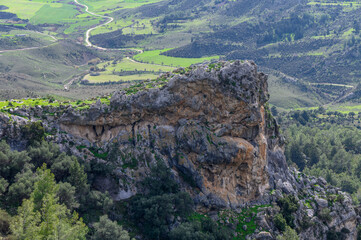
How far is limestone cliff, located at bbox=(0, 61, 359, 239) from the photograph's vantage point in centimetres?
5256

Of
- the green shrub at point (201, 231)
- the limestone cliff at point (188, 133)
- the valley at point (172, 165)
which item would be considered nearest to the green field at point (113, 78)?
the valley at point (172, 165)

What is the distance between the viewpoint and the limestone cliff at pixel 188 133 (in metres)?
52.6

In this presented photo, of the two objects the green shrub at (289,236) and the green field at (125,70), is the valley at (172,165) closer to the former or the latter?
the green shrub at (289,236)

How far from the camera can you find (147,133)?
53.9 meters

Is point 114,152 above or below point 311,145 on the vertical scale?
above

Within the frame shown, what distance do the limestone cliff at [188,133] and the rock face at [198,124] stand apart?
155mm

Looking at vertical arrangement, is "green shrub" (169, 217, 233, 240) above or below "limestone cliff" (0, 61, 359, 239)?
below

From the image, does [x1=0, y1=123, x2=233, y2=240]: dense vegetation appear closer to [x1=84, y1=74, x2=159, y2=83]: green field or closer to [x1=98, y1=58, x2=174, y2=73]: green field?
[x1=84, y1=74, x2=159, y2=83]: green field

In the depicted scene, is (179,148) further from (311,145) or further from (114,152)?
(311,145)

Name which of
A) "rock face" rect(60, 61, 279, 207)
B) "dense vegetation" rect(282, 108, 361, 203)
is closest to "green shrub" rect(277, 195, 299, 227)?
"rock face" rect(60, 61, 279, 207)

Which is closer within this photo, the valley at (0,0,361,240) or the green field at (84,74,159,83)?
the valley at (0,0,361,240)

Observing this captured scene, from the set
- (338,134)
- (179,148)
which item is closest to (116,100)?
(179,148)

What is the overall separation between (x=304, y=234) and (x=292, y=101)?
430ft

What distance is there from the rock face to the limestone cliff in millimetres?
155
